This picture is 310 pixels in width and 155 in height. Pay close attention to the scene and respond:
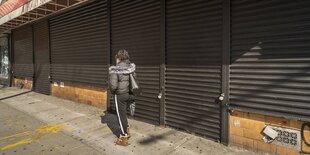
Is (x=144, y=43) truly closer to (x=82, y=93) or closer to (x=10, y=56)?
(x=82, y=93)

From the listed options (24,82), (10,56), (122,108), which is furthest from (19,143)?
(10,56)

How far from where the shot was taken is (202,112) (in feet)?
16.8

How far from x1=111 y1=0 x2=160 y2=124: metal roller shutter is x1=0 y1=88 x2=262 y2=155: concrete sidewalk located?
0.55 m

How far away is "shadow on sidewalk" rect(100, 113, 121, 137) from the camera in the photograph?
572 cm

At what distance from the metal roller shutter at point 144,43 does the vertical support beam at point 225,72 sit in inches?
72.3

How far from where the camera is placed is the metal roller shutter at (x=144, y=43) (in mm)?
6027

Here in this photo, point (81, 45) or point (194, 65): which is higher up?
point (81, 45)

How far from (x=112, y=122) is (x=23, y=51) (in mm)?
10171

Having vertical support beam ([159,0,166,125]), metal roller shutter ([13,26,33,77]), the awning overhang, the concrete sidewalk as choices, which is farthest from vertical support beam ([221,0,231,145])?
metal roller shutter ([13,26,33,77])

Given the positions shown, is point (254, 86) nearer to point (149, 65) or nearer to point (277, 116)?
point (277, 116)

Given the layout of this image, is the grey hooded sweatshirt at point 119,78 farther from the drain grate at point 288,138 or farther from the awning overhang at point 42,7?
the awning overhang at point 42,7

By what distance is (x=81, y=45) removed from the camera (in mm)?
8766

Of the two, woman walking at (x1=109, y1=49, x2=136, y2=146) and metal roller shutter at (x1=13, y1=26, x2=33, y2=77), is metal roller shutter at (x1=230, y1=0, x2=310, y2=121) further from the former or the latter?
metal roller shutter at (x1=13, y1=26, x2=33, y2=77)

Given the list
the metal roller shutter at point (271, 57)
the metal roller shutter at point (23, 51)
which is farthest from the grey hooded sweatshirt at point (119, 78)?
the metal roller shutter at point (23, 51)
